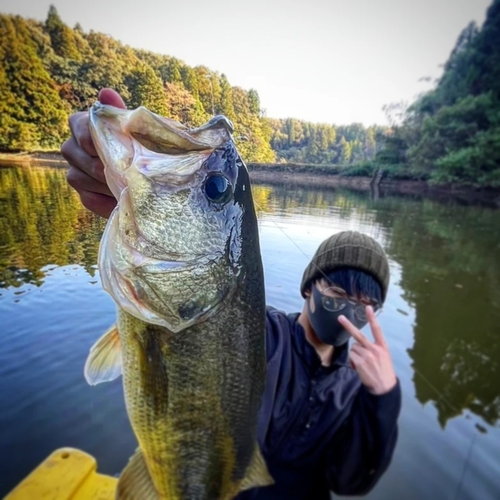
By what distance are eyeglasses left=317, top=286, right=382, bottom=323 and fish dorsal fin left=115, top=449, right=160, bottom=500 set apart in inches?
55.3

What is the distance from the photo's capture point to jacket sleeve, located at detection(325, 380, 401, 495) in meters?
1.67

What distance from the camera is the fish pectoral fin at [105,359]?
4.19 ft

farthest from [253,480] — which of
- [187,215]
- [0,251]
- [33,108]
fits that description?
[33,108]

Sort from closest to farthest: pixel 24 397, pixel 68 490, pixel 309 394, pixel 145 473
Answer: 1. pixel 145 473
2. pixel 309 394
3. pixel 68 490
4. pixel 24 397

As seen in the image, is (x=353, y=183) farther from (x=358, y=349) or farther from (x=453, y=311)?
(x=358, y=349)

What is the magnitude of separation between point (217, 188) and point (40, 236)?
1109cm

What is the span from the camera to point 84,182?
1492 millimetres

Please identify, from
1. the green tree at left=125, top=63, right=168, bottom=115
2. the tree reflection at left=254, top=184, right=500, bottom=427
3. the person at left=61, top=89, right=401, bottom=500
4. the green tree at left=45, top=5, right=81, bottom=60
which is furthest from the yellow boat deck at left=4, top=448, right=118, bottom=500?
the green tree at left=45, top=5, right=81, bottom=60

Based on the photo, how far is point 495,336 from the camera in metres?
7.12

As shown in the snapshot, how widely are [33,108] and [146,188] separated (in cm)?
3537

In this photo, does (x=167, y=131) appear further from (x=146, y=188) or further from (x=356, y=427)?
(x=356, y=427)

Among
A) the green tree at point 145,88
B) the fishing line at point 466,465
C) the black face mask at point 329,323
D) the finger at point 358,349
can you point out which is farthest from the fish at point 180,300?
the fishing line at point 466,465

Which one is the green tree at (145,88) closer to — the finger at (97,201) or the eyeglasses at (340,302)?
the finger at (97,201)

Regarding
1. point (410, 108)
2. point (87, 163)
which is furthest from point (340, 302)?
point (410, 108)
